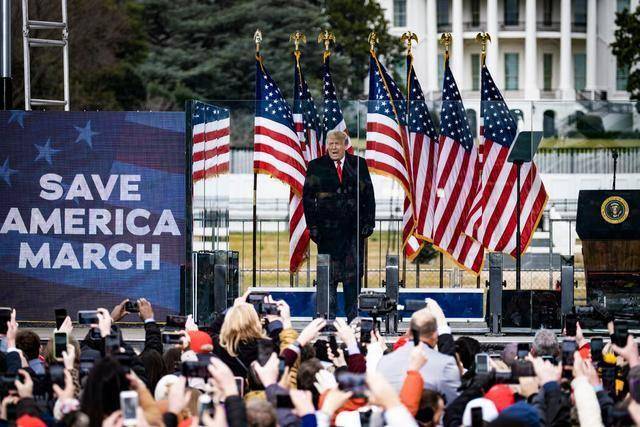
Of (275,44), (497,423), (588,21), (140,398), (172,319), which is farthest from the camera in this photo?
(588,21)

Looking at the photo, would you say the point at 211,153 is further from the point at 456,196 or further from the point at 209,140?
the point at 456,196

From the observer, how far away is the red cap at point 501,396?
1001cm

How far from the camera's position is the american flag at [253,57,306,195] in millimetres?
19344

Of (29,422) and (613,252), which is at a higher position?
(613,252)

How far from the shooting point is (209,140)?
19766 mm

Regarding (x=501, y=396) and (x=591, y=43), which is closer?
(x=501, y=396)

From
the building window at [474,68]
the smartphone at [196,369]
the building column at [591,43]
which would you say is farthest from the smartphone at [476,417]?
the building window at [474,68]

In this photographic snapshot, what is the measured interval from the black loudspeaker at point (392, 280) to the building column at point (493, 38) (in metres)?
87.0

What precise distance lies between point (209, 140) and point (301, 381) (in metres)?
9.38

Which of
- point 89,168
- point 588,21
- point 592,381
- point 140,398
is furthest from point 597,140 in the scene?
point 588,21

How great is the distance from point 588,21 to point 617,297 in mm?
89023

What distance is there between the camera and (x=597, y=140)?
1980cm

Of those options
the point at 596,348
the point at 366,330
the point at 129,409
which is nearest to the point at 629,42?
the point at 366,330

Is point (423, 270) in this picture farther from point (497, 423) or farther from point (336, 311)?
point (497, 423)
